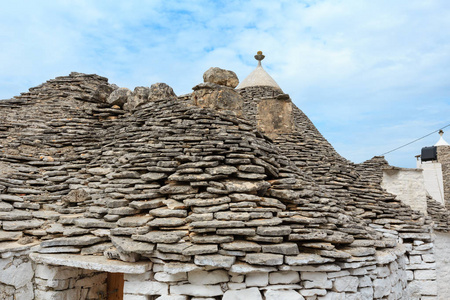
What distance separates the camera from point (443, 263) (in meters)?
9.27

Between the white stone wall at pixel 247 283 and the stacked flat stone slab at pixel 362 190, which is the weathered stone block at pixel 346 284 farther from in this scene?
the stacked flat stone slab at pixel 362 190

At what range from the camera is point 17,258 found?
498 centimetres

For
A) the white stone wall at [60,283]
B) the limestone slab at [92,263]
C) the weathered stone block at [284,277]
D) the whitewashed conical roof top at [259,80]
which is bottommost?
the white stone wall at [60,283]

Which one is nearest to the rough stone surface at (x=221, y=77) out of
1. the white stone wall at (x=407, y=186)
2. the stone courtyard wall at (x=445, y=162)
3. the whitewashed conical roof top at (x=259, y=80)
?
the white stone wall at (x=407, y=186)

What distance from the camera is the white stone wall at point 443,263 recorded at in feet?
30.2

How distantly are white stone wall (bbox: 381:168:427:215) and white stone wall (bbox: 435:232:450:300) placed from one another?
114 cm

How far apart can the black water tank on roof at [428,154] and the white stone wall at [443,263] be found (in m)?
8.79

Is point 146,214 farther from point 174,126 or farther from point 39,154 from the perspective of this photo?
point 39,154

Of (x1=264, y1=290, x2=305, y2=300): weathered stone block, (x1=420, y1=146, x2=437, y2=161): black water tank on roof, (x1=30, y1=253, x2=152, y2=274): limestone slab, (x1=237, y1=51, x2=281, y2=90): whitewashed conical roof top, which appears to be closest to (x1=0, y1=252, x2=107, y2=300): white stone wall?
(x1=30, y1=253, x2=152, y2=274): limestone slab

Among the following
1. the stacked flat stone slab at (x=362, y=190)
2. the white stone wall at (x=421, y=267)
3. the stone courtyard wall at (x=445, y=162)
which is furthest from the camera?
the stone courtyard wall at (x=445, y=162)

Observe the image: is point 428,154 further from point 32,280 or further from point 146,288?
point 32,280

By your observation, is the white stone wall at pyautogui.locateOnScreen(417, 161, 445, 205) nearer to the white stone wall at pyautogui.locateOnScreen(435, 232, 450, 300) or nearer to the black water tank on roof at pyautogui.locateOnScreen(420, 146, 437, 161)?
the black water tank on roof at pyautogui.locateOnScreen(420, 146, 437, 161)

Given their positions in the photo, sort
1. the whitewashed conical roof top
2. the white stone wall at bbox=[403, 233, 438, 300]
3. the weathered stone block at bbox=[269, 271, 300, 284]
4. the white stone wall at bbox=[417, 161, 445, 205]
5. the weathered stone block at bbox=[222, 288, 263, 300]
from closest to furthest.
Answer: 1. the weathered stone block at bbox=[222, 288, 263, 300]
2. the weathered stone block at bbox=[269, 271, 300, 284]
3. the white stone wall at bbox=[403, 233, 438, 300]
4. the white stone wall at bbox=[417, 161, 445, 205]
5. the whitewashed conical roof top

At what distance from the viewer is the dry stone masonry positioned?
395cm
